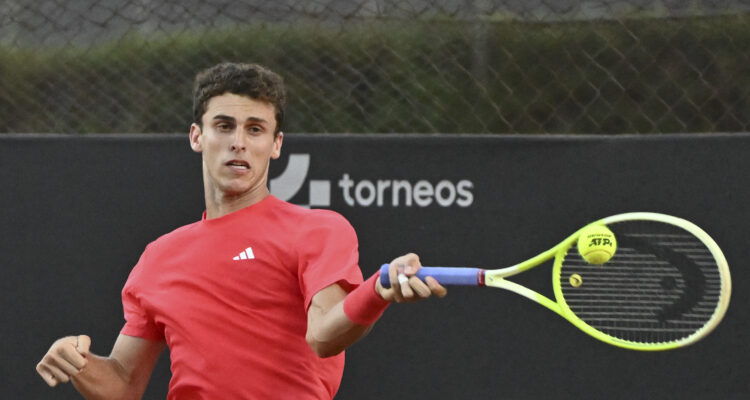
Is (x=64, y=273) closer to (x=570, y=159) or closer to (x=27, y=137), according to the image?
(x=27, y=137)

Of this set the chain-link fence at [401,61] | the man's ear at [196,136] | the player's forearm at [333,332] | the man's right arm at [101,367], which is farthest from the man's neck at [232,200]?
the chain-link fence at [401,61]

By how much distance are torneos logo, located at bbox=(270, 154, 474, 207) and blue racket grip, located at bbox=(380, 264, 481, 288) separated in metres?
1.28

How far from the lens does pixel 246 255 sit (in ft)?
9.07

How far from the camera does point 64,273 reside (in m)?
3.89

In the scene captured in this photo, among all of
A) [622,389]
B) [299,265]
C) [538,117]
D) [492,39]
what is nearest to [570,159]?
[538,117]

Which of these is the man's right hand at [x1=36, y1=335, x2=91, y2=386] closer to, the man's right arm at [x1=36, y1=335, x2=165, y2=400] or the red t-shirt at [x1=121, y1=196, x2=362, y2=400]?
the man's right arm at [x1=36, y1=335, x2=165, y2=400]

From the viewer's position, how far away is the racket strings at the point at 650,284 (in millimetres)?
3258

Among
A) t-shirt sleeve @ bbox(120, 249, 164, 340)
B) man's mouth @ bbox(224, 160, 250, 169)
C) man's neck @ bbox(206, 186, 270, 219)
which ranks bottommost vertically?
t-shirt sleeve @ bbox(120, 249, 164, 340)

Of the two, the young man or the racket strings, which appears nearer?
the young man

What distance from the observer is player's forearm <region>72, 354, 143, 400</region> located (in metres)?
2.79

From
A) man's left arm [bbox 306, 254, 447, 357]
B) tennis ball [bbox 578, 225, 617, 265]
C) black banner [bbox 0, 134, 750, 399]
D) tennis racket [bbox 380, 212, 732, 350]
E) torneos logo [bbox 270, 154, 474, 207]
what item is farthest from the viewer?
torneos logo [bbox 270, 154, 474, 207]

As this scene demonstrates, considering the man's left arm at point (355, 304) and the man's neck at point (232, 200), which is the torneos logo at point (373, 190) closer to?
the man's neck at point (232, 200)

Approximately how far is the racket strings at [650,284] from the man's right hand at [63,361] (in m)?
1.35

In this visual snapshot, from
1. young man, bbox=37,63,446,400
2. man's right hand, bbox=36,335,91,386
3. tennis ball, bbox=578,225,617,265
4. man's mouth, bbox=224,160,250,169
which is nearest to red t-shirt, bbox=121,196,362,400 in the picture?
young man, bbox=37,63,446,400
